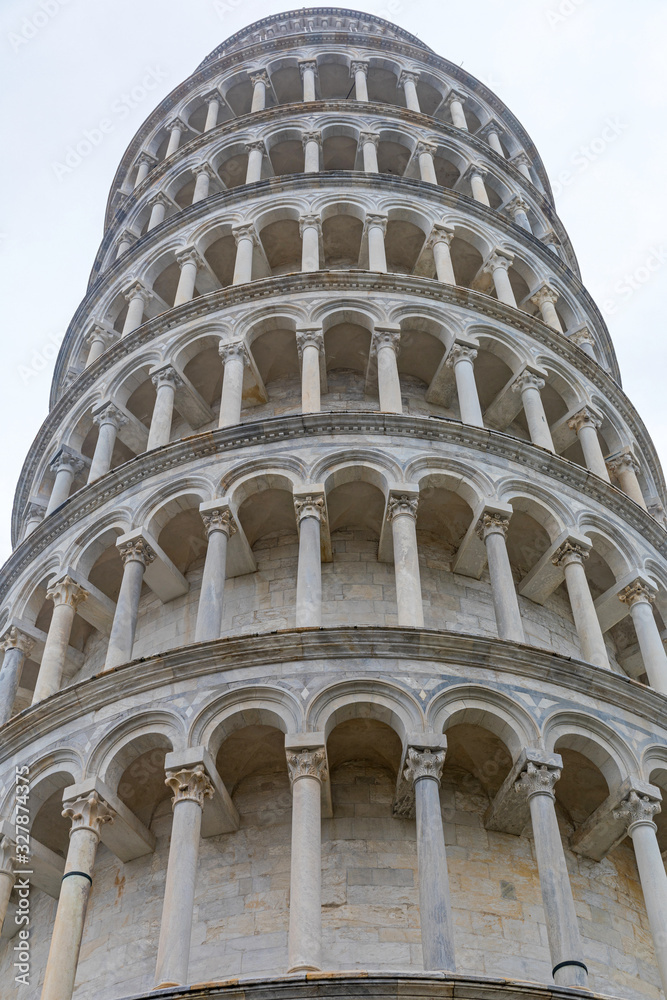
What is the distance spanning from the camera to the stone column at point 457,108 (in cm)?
2975

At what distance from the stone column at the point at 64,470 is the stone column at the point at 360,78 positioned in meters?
12.3

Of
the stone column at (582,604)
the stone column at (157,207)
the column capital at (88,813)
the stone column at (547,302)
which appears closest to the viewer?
the column capital at (88,813)

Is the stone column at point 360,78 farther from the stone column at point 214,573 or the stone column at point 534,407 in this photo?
the stone column at point 214,573

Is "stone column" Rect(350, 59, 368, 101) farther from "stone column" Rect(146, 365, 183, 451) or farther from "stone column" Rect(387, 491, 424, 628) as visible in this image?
"stone column" Rect(387, 491, 424, 628)

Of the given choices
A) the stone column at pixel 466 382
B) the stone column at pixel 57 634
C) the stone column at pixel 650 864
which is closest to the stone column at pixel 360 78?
the stone column at pixel 466 382

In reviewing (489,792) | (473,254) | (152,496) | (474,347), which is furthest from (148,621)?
(473,254)

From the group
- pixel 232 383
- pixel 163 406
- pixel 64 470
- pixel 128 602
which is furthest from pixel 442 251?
pixel 128 602

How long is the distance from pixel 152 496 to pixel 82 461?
4.67 metres

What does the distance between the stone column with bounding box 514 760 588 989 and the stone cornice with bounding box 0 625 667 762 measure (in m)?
1.45

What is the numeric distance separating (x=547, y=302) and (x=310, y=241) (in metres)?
5.19

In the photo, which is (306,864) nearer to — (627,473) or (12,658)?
(12,658)

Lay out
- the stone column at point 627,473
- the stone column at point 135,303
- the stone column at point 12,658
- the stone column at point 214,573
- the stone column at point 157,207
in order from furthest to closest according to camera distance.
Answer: the stone column at point 157,207
the stone column at point 135,303
the stone column at point 627,473
the stone column at point 12,658
the stone column at point 214,573

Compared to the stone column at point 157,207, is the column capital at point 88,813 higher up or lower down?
lower down

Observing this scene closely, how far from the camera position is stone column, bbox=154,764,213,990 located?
1159cm
